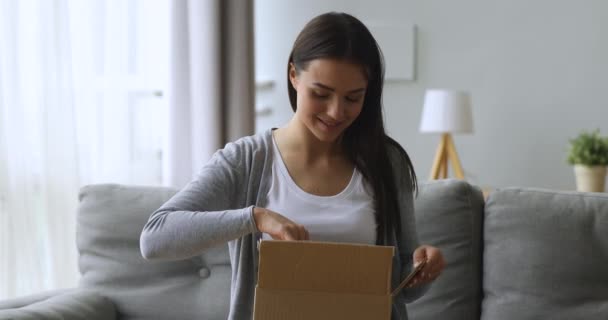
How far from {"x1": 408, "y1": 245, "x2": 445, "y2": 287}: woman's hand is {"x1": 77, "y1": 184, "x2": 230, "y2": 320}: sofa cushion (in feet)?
2.19

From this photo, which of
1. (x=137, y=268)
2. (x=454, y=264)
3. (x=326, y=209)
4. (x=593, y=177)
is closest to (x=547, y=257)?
(x=454, y=264)

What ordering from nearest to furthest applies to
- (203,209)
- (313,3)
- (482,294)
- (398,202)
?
(203,209) → (398,202) → (482,294) → (313,3)

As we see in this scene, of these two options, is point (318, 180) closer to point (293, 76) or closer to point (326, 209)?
point (326, 209)

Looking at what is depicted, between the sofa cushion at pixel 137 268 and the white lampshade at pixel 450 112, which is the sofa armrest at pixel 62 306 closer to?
the sofa cushion at pixel 137 268

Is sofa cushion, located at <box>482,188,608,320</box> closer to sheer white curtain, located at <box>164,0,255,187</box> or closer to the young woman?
the young woman

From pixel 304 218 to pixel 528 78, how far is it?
2.55 m

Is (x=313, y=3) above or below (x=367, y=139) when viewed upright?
above

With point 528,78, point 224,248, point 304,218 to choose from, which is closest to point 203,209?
point 304,218

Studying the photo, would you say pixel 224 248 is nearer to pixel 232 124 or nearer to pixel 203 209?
pixel 203 209

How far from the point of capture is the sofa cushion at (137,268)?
75.4 inches

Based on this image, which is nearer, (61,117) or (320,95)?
(320,95)

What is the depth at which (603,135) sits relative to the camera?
3551mm

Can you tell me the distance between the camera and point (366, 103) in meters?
1.52

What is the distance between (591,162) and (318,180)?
2.09 meters
